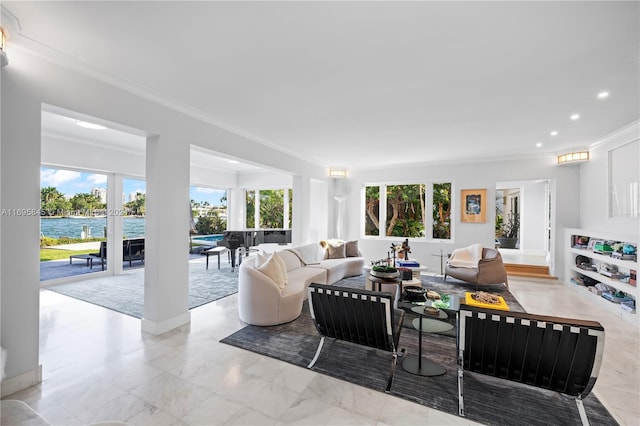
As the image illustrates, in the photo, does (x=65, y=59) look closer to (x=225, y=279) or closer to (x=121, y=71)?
(x=121, y=71)

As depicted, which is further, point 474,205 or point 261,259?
point 474,205

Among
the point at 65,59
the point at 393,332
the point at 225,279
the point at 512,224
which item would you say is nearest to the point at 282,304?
the point at 393,332

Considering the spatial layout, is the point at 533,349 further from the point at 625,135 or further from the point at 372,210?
the point at 372,210

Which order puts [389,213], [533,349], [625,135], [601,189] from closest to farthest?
[533,349] < [625,135] < [601,189] < [389,213]

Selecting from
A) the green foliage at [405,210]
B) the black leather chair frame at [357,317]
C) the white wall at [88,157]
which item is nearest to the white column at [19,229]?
the black leather chair frame at [357,317]

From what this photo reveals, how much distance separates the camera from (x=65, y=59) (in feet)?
8.30

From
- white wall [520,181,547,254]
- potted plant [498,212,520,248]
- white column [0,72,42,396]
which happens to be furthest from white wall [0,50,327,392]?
white wall [520,181,547,254]

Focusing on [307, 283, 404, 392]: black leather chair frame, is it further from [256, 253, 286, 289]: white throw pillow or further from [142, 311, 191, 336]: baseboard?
[142, 311, 191, 336]: baseboard

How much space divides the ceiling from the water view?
15.2 ft

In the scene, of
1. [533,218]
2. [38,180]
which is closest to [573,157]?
[533,218]

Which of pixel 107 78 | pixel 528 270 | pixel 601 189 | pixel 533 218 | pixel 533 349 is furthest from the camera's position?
pixel 533 218

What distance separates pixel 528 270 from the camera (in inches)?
264

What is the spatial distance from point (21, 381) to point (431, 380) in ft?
11.4

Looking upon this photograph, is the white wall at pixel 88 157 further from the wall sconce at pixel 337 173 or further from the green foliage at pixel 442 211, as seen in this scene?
the green foliage at pixel 442 211
